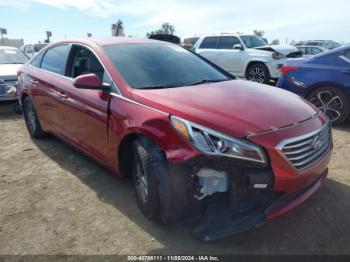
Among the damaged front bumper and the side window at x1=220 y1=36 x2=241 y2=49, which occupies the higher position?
the side window at x1=220 y1=36 x2=241 y2=49

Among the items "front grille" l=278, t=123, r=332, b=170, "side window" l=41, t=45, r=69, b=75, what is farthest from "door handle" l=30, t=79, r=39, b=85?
"front grille" l=278, t=123, r=332, b=170

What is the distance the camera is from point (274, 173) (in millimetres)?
2418

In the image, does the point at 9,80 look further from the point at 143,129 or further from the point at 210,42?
the point at 210,42

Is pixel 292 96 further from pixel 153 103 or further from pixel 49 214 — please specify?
pixel 49 214

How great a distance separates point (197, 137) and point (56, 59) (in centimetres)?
293

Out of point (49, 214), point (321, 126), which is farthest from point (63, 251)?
point (321, 126)

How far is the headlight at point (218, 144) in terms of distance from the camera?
241 centimetres

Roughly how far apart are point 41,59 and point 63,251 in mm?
3374

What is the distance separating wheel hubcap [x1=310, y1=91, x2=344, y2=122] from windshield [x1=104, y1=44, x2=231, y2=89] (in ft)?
8.99

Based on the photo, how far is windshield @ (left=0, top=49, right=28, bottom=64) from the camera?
8773 millimetres

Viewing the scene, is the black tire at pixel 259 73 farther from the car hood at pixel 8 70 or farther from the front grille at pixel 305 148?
the front grille at pixel 305 148

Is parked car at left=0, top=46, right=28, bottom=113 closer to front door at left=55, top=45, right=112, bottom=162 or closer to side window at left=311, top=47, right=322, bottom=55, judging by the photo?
front door at left=55, top=45, right=112, bottom=162

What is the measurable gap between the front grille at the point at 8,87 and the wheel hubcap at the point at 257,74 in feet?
23.3

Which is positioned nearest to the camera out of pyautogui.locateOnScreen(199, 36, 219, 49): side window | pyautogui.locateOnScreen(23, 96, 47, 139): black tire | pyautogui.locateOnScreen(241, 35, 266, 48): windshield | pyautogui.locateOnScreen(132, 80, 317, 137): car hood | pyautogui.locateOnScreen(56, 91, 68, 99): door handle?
pyautogui.locateOnScreen(132, 80, 317, 137): car hood
